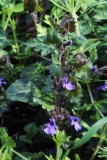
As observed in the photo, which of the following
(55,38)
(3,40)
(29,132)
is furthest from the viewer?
(3,40)

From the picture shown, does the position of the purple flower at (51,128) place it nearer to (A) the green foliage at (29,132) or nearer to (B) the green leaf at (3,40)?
(A) the green foliage at (29,132)

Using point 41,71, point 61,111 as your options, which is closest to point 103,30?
point 41,71

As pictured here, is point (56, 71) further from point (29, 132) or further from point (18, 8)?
point (18, 8)

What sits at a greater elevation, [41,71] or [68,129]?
[41,71]

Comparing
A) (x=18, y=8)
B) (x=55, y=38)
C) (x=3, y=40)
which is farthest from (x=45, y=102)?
(x=18, y=8)

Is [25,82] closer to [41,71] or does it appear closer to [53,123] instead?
[41,71]

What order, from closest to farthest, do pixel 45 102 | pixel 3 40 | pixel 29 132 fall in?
1. pixel 45 102
2. pixel 29 132
3. pixel 3 40

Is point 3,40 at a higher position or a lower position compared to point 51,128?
higher
